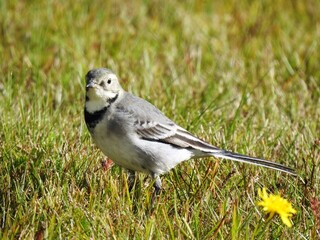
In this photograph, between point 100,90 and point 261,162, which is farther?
point 100,90

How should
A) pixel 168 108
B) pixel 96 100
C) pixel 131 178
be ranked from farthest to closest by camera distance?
pixel 168 108, pixel 131 178, pixel 96 100

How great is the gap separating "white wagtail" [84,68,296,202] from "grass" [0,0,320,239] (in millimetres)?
118

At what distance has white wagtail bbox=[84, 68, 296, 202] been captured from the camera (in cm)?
483

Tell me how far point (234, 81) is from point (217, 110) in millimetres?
702

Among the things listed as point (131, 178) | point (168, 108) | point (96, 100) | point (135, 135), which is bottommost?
point (131, 178)

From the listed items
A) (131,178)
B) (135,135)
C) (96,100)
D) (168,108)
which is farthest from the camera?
(168,108)

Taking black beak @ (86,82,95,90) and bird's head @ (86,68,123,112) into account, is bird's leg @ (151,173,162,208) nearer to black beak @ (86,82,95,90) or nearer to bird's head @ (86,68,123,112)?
bird's head @ (86,68,123,112)

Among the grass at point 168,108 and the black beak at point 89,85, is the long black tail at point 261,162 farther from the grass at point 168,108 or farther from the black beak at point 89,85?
the black beak at point 89,85

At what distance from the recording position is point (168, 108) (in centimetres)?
615

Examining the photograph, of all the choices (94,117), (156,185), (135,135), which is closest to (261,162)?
(156,185)

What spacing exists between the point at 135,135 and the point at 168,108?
1.29 m

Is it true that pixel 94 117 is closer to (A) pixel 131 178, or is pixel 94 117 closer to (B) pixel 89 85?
(B) pixel 89 85

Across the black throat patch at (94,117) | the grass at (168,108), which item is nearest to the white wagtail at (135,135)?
the black throat patch at (94,117)

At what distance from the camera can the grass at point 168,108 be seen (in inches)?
175
